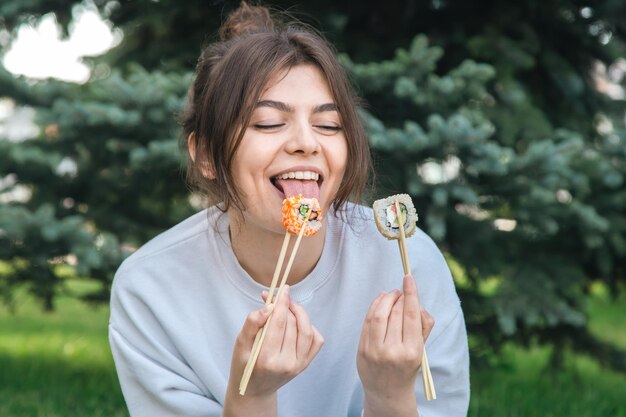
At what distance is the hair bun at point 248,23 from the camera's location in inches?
97.2

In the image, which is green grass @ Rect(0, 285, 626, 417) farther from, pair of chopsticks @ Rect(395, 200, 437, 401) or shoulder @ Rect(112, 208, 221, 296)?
pair of chopsticks @ Rect(395, 200, 437, 401)

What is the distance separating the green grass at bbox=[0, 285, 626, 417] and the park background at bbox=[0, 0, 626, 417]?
16mm

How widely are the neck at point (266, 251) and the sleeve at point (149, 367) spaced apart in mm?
289

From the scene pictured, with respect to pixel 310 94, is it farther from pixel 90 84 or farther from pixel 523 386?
pixel 523 386

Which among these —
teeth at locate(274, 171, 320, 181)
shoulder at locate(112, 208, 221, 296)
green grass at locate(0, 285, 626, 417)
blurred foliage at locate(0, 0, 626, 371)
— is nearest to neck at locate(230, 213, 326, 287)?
shoulder at locate(112, 208, 221, 296)

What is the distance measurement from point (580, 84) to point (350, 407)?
226 centimetres

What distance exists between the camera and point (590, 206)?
3631 mm

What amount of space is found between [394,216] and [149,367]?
80 centimetres

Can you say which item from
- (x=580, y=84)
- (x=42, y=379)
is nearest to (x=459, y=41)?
(x=580, y=84)

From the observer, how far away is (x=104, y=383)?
405 centimetres

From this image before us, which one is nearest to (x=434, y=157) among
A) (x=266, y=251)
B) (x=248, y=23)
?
(x=248, y=23)

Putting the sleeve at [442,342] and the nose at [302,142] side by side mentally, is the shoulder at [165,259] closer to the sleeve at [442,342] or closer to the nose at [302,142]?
the nose at [302,142]

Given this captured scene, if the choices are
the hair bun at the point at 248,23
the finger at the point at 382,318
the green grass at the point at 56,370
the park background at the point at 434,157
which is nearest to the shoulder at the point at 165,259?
the hair bun at the point at 248,23

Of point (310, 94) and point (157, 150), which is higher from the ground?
point (310, 94)
